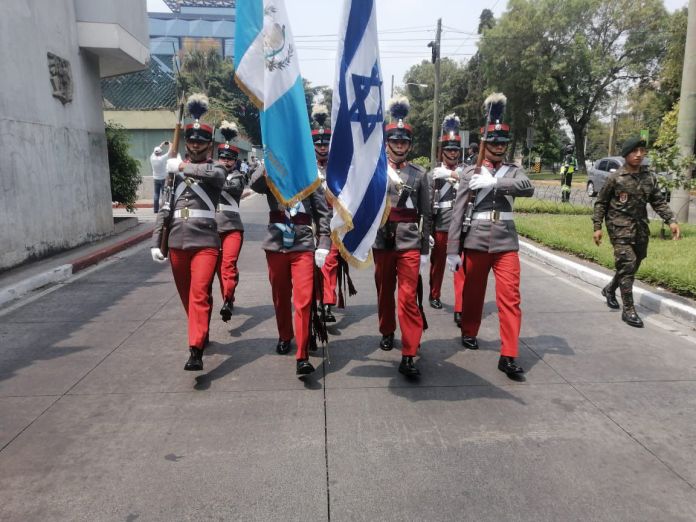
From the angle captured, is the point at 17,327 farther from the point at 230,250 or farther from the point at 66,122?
the point at 66,122

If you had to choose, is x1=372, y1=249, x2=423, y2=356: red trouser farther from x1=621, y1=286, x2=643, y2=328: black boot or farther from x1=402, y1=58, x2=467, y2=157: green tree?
x1=402, y1=58, x2=467, y2=157: green tree

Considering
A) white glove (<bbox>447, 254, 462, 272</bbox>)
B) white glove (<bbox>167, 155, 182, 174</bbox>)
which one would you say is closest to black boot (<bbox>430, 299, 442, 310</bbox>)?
white glove (<bbox>447, 254, 462, 272</bbox>)

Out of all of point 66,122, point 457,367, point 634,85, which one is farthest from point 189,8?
point 457,367

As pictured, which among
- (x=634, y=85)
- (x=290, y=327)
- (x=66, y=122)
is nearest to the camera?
(x=290, y=327)

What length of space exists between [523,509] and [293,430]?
1423mm

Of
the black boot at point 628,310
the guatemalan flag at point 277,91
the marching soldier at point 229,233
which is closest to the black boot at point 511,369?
the guatemalan flag at point 277,91

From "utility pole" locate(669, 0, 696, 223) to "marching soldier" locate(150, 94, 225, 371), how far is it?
361 inches

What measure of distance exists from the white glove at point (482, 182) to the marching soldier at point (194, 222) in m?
2.04

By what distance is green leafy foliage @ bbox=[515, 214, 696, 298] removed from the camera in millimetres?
6766

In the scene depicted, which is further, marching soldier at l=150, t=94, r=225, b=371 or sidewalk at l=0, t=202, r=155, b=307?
sidewalk at l=0, t=202, r=155, b=307

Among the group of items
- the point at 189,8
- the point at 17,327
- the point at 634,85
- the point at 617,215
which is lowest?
the point at 17,327

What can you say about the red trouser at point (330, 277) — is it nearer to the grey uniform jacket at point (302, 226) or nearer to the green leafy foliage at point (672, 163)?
the grey uniform jacket at point (302, 226)

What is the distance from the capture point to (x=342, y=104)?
3.62m

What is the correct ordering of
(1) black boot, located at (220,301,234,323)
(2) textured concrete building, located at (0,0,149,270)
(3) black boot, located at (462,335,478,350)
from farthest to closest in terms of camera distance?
(2) textured concrete building, located at (0,0,149,270) → (1) black boot, located at (220,301,234,323) → (3) black boot, located at (462,335,478,350)
